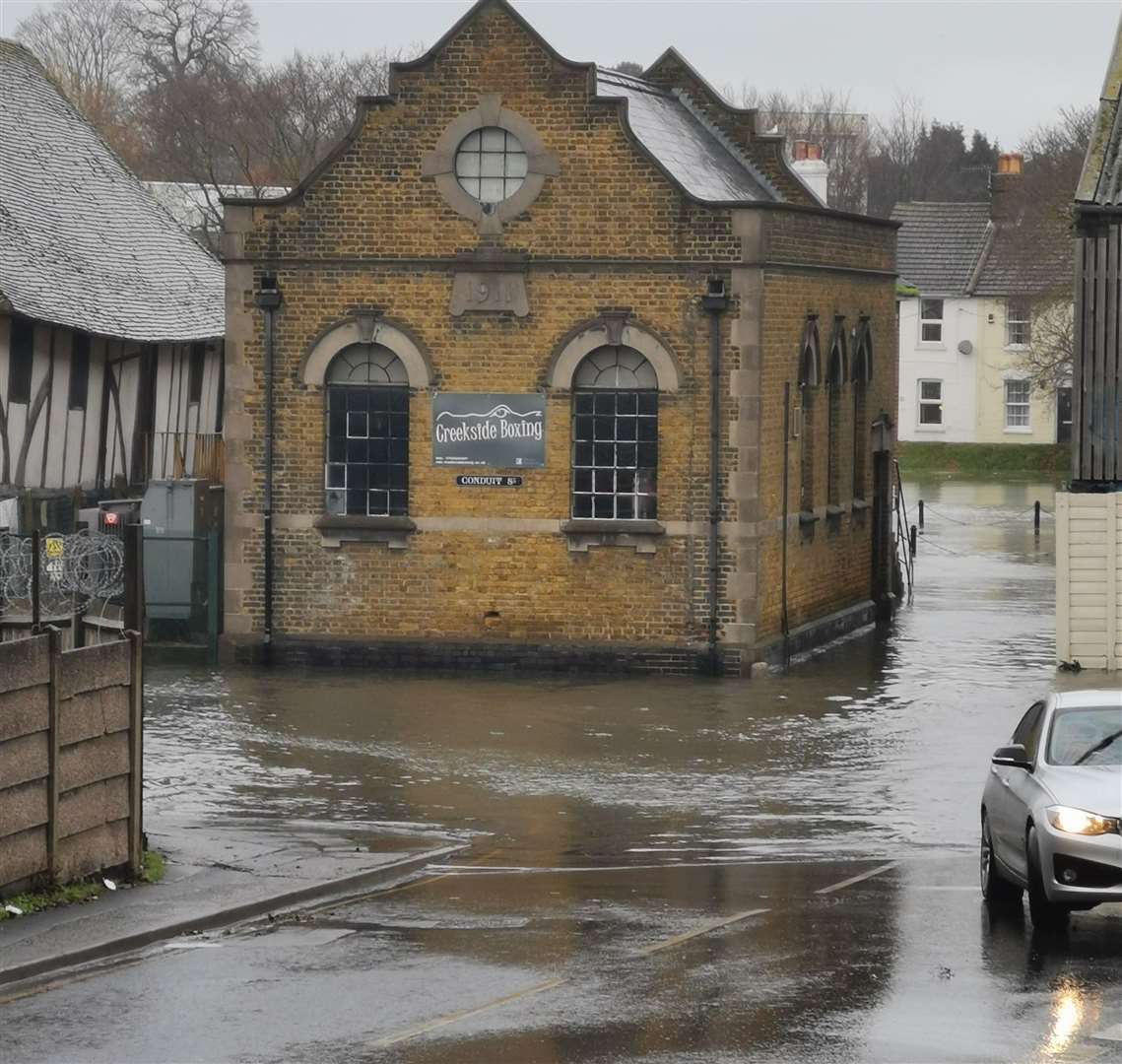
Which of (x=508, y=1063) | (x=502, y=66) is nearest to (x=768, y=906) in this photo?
(x=508, y=1063)

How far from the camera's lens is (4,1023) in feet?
38.5

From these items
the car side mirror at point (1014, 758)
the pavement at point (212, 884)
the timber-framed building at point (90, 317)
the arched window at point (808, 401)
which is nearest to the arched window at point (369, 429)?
the arched window at point (808, 401)

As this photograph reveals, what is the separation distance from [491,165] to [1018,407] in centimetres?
5433

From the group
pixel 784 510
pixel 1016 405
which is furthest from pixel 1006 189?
pixel 784 510

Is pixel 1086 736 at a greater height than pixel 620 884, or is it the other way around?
pixel 1086 736

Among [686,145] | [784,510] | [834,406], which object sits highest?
[686,145]

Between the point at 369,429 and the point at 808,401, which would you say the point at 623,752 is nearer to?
the point at 369,429

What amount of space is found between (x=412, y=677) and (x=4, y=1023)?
17.1 meters

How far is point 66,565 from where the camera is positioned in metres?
24.5

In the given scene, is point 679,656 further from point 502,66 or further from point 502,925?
point 502,925

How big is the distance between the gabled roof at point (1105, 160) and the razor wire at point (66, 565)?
11601 millimetres

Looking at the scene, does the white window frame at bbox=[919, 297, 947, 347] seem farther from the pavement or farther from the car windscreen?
the car windscreen

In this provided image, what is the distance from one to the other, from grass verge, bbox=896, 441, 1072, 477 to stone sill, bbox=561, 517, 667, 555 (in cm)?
Result: 4912

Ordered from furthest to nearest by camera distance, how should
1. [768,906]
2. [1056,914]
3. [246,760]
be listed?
[246,760]
[768,906]
[1056,914]
